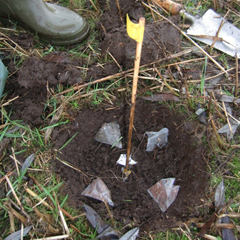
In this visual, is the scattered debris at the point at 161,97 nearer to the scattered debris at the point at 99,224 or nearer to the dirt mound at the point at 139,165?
the dirt mound at the point at 139,165

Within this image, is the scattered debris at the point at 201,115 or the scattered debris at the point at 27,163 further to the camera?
the scattered debris at the point at 201,115

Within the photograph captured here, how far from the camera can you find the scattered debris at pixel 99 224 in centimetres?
125

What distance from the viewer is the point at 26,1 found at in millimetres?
1734

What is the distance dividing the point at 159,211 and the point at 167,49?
1134mm

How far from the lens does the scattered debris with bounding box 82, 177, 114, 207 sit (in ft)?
4.40

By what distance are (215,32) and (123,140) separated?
1.22m

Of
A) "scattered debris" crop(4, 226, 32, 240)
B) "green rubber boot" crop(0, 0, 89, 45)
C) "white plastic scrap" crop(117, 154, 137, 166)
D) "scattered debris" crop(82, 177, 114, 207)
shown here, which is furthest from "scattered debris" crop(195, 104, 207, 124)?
"scattered debris" crop(4, 226, 32, 240)

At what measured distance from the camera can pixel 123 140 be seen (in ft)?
4.98

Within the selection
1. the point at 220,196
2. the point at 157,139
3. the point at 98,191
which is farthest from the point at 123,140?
the point at 220,196

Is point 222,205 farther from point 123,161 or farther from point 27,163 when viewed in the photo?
point 27,163

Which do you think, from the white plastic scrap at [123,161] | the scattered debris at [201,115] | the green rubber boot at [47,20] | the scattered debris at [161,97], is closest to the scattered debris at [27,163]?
the white plastic scrap at [123,161]

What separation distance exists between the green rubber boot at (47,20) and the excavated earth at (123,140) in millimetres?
168

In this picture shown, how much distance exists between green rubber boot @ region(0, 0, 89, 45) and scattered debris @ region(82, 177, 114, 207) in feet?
3.62

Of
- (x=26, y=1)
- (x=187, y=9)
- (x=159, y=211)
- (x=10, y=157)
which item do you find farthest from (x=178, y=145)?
(x=26, y=1)
